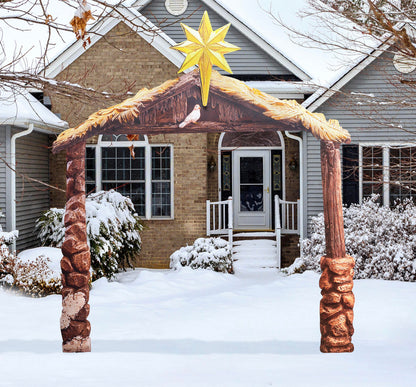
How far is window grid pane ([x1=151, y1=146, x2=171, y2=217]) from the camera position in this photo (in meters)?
14.4

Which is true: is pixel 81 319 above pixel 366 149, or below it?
below

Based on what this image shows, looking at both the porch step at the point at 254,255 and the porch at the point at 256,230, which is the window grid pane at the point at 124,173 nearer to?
the porch at the point at 256,230

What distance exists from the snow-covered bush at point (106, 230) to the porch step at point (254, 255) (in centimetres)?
247

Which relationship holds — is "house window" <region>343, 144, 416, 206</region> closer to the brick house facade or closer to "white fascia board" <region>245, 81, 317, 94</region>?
"white fascia board" <region>245, 81, 317, 94</region>

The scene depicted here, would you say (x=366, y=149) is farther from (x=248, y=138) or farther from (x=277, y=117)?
(x=277, y=117)

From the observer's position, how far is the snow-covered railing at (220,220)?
14.0 metres

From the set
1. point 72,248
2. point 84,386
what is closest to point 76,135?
point 72,248

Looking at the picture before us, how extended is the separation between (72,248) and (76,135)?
1275 mm

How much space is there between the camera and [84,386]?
5113 mm

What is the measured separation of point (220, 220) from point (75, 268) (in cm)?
828

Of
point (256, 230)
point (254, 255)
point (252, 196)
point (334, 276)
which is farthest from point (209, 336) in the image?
point (252, 196)

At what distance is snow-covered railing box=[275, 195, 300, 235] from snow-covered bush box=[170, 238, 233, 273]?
1.98 metres

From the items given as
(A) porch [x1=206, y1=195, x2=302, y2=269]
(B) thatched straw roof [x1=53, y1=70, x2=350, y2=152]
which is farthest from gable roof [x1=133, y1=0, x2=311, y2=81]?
(B) thatched straw roof [x1=53, y1=70, x2=350, y2=152]

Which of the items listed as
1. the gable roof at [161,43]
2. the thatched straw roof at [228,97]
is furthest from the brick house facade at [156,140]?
the thatched straw roof at [228,97]
